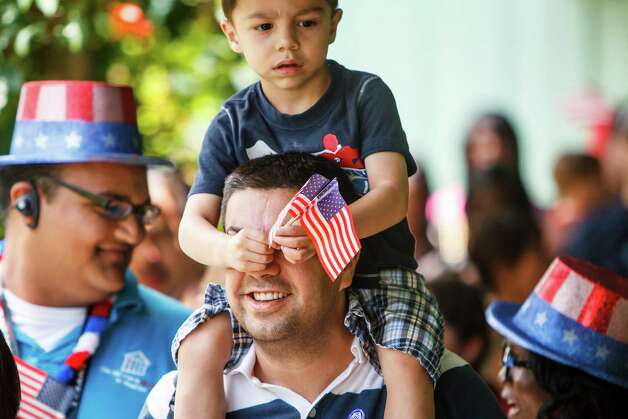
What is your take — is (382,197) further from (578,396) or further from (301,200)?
(578,396)

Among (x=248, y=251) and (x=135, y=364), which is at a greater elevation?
(x=248, y=251)

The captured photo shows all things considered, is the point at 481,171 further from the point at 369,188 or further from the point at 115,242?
the point at 369,188

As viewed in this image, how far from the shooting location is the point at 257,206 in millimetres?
3189

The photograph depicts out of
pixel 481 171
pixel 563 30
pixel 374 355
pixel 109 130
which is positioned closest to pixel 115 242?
pixel 109 130

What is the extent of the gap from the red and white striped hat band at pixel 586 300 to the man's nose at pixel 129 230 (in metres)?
1.51

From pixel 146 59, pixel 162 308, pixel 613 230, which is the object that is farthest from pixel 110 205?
pixel 613 230

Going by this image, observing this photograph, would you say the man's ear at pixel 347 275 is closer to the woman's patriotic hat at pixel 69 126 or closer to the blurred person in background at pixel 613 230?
the woman's patriotic hat at pixel 69 126

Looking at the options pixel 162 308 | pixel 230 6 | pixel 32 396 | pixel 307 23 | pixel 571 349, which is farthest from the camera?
pixel 162 308

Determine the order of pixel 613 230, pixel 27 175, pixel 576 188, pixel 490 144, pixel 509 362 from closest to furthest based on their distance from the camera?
pixel 509 362 < pixel 27 175 < pixel 613 230 < pixel 490 144 < pixel 576 188

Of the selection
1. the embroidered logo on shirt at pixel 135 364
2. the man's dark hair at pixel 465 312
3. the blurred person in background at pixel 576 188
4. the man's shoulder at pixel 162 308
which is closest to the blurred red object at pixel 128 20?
the man's shoulder at pixel 162 308

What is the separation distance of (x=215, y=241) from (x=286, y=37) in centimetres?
57

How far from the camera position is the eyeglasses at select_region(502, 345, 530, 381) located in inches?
154

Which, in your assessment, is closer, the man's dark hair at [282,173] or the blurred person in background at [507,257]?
the man's dark hair at [282,173]

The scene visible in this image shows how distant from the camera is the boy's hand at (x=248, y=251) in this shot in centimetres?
298
